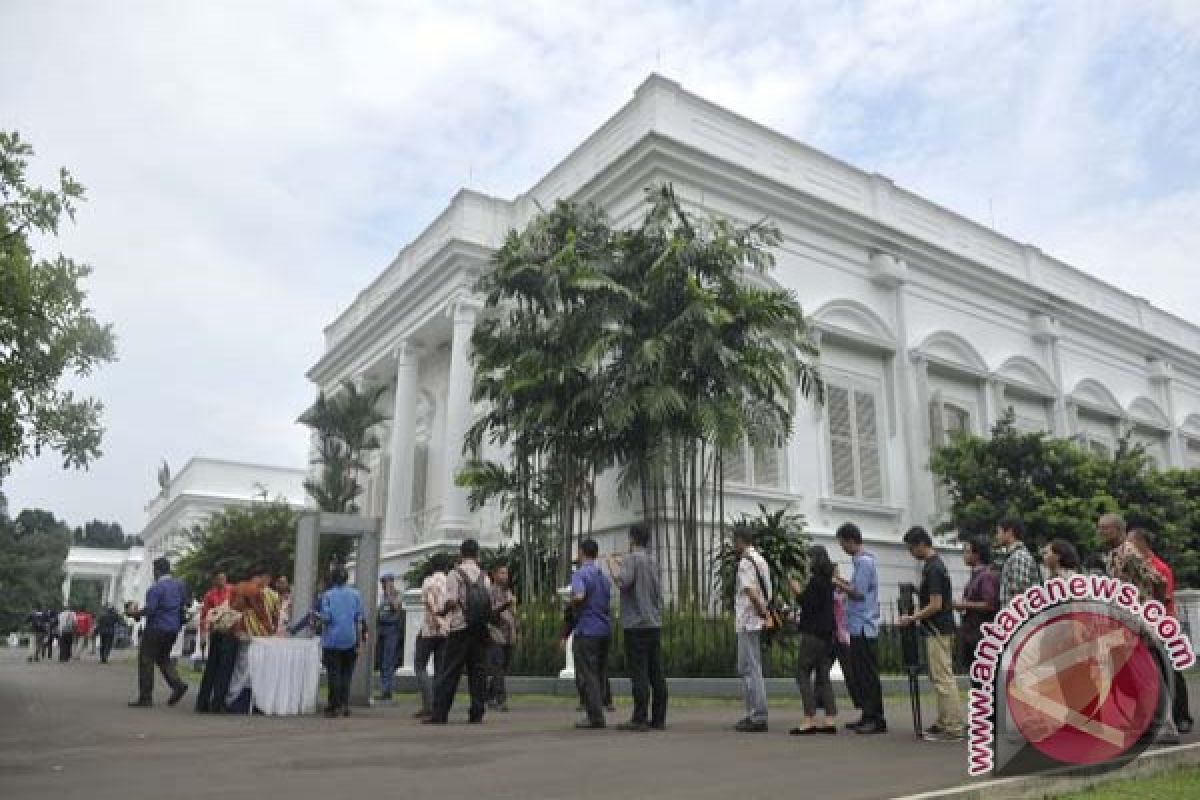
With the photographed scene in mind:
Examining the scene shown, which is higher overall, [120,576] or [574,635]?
[120,576]

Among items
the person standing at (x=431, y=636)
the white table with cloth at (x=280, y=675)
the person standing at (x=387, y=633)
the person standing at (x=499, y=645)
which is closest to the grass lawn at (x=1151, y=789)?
the person standing at (x=431, y=636)

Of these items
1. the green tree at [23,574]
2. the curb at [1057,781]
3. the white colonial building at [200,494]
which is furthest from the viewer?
the white colonial building at [200,494]

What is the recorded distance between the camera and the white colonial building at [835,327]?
55.3 feet

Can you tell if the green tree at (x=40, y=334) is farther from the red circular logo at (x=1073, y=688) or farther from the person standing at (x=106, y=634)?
the person standing at (x=106, y=634)

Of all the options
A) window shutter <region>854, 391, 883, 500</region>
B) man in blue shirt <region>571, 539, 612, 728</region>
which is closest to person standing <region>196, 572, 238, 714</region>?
man in blue shirt <region>571, 539, 612, 728</region>

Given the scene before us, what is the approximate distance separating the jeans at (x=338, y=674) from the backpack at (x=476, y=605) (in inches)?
83.2

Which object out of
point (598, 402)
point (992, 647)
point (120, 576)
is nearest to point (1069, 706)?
point (992, 647)

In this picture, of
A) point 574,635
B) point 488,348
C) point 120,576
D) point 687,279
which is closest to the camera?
point 574,635

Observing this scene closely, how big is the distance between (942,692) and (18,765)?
614 centimetres

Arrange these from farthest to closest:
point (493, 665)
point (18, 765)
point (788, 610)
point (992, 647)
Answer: point (788, 610)
point (493, 665)
point (18, 765)
point (992, 647)

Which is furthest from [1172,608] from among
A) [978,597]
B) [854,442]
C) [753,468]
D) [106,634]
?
[106,634]

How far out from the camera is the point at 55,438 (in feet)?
33.1

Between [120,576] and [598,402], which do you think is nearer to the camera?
[598,402]

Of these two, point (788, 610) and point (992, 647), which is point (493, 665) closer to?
point (788, 610)
